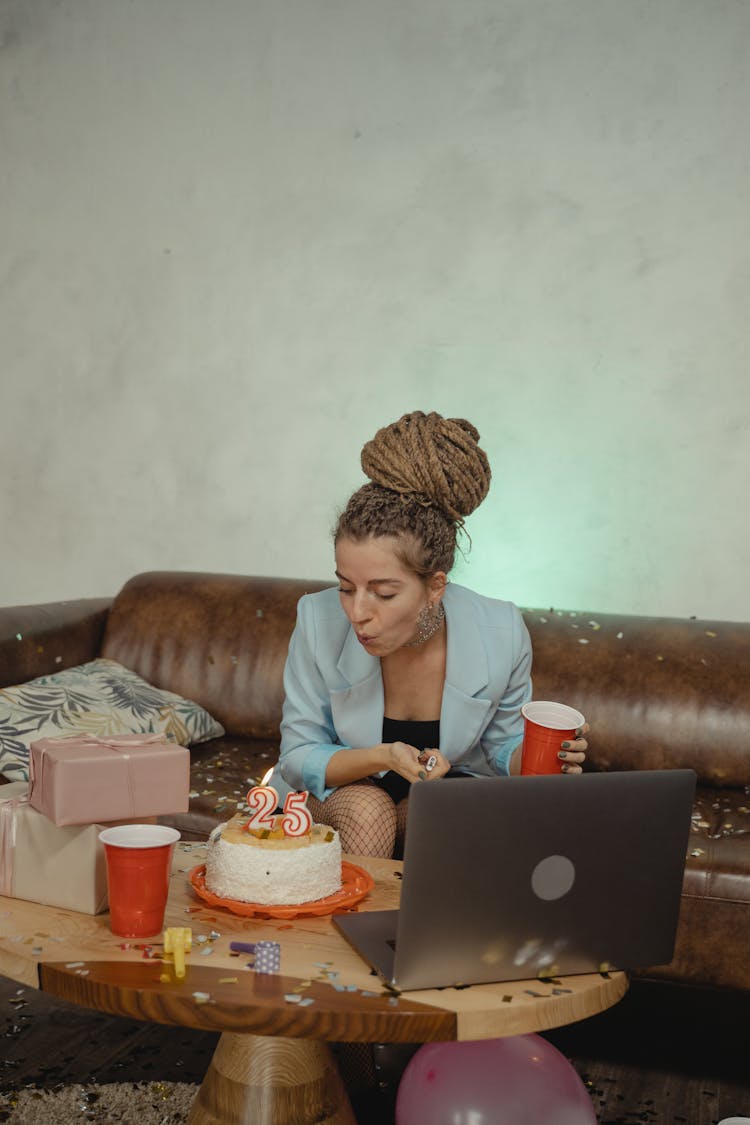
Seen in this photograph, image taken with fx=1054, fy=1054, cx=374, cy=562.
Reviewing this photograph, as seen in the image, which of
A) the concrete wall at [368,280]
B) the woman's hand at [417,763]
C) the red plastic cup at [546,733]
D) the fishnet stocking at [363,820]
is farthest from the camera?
the concrete wall at [368,280]

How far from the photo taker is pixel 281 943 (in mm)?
1409

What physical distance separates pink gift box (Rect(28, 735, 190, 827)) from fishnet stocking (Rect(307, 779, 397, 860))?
528 millimetres

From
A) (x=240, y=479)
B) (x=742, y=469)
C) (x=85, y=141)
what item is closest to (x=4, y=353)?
(x=85, y=141)

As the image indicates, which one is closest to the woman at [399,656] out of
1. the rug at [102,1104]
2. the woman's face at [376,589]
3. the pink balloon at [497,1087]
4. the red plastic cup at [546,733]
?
the woman's face at [376,589]

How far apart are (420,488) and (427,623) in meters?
0.30

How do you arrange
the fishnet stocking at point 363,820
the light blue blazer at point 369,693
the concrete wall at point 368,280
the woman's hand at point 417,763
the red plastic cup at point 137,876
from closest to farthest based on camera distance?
the red plastic cup at point 137,876
the woman's hand at point 417,763
the fishnet stocking at point 363,820
the light blue blazer at point 369,693
the concrete wall at point 368,280

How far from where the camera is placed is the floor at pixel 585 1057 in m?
2.06

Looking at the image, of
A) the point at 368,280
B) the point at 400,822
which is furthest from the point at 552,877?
the point at 368,280

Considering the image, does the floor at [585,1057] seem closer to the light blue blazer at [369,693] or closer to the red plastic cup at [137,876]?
the light blue blazer at [369,693]

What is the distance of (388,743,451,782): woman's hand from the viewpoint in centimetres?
182

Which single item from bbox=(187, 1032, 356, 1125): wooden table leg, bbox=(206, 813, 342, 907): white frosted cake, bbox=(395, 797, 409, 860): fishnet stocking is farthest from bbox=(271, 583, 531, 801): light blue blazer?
bbox=(187, 1032, 356, 1125): wooden table leg

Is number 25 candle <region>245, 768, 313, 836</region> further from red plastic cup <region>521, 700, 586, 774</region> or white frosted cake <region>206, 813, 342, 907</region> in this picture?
red plastic cup <region>521, 700, 586, 774</region>

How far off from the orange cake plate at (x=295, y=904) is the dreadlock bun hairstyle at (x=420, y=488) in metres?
0.65

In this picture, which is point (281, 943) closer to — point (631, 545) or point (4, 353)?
point (631, 545)
